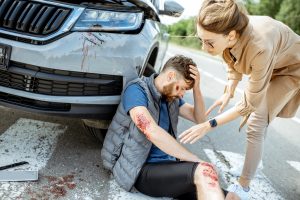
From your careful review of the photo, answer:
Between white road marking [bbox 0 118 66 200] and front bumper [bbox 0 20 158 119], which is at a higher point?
front bumper [bbox 0 20 158 119]

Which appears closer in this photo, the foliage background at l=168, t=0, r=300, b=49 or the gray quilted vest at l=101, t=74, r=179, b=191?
the gray quilted vest at l=101, t=74, r=179, b=191

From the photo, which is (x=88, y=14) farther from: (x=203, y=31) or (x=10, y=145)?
(x=10, y=145)

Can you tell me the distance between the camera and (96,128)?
12.3ft

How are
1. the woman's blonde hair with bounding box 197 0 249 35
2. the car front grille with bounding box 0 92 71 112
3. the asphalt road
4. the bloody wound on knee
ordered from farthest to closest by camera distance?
1. the car front grille with bounding box 0 92 71 112
2. the asphalt road
3. the bloody wound on knee
4. the woman's blonde hair with bounding box 197 0 249 35

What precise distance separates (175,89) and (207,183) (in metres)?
0.69

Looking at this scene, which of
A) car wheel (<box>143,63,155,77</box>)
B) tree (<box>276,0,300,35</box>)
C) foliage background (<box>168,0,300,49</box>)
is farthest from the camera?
foliage background (<box>168,0,300,49</box>)

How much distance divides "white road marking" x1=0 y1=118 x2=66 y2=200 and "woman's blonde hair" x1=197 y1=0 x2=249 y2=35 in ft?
5.16

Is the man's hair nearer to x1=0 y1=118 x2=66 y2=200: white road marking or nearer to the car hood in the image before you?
the car hood

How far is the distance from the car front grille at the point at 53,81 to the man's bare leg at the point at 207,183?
0.97 meters

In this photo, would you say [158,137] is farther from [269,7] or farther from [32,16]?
[269,7]

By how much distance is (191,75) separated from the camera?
9.94ft

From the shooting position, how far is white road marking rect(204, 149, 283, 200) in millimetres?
3664

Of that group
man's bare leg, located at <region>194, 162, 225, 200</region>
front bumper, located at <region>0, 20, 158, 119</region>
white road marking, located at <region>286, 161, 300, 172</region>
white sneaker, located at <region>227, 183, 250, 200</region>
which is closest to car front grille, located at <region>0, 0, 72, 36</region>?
front bumper, located at <region>0, 20, 158, 119</region>

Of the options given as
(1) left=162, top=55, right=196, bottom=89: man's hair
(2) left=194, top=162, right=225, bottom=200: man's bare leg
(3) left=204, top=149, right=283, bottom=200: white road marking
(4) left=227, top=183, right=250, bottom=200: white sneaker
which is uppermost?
(1) left=162, top=55, right=196, bottom=89: man's hair
